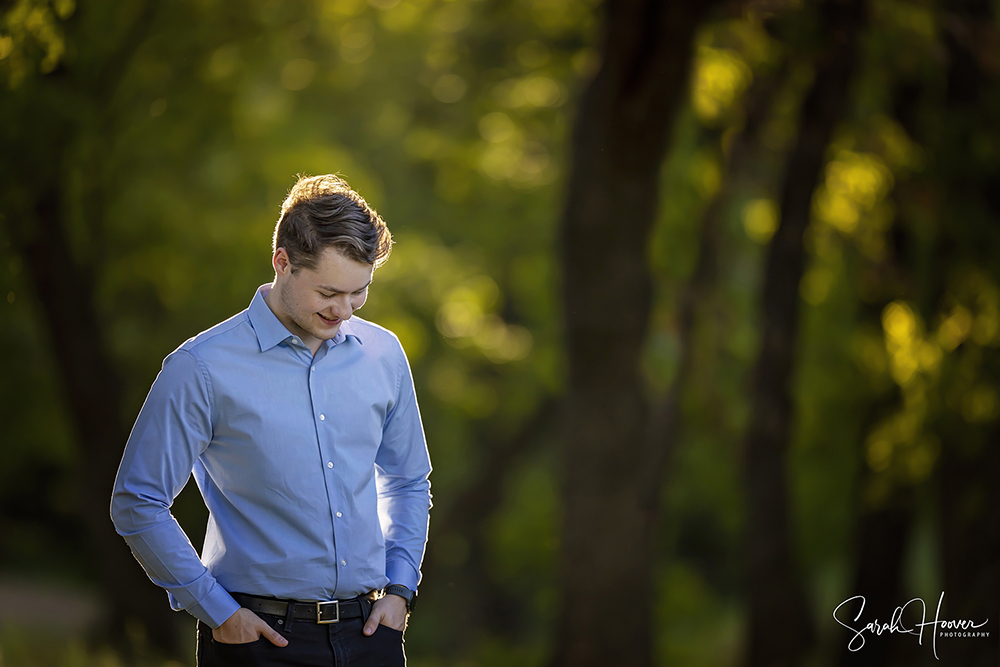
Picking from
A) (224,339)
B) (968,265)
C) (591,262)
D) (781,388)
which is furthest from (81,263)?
(968,265)

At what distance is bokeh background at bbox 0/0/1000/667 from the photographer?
6320 millimetres

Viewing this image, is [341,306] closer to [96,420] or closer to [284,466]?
[284,466]

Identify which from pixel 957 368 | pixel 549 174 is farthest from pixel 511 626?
pixel 957 368

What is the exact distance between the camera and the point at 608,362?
6359mm

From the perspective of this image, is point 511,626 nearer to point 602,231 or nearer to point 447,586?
point 447,586

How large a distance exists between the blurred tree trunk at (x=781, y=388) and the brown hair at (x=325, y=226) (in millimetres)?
5344

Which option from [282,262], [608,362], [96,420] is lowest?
[96,420]

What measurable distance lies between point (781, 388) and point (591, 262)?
2.27 meters

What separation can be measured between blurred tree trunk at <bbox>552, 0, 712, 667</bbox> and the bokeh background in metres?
0.02

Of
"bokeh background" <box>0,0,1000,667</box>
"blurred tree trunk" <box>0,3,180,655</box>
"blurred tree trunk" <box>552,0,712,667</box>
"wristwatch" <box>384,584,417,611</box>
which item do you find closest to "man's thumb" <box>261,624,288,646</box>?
"wristwatch" <box>384,584,417,611</box>

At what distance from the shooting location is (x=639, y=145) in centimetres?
600

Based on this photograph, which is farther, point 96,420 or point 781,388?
point 96,420

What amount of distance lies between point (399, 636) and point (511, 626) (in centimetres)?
1621

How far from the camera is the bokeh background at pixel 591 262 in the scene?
20.7 feet
